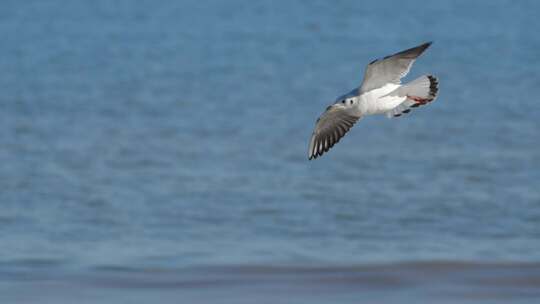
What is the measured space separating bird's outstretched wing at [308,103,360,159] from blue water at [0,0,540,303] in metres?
1.43

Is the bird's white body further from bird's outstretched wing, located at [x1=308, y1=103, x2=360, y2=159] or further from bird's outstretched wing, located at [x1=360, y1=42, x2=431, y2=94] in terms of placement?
bird's outstretched wing, located at [x1=308, y1=103, x2=360, y2=159]

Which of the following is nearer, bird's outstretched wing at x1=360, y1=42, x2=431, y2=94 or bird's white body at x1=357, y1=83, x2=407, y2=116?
bird's white body at x1=357, y1=83, x2=407, y2=116

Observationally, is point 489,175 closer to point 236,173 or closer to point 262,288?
point 236,173

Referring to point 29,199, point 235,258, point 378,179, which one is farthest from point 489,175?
point 29,199

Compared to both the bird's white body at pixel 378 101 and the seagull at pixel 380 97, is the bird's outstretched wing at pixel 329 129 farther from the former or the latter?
the bird's white body at pixel 378 101

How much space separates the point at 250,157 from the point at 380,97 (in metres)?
5.53

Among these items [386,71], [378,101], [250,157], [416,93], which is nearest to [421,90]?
[416,93]

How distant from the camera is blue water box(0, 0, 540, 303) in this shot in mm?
10250

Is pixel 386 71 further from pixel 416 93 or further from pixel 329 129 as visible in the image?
pixel 329 129

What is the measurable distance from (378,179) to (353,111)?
4405 mm

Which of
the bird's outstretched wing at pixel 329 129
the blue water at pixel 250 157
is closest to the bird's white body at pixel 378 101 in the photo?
the bird's outstretched wing at pixel 329 129

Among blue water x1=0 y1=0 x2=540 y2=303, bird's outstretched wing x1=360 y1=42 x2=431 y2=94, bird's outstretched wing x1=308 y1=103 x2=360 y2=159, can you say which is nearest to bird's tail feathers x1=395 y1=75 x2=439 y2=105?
bird's outstretched wing x1=360 y1=42 x2=431 y2=94

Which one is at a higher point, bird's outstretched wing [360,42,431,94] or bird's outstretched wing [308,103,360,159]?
bird's outstretched wing [360,42,431,94]

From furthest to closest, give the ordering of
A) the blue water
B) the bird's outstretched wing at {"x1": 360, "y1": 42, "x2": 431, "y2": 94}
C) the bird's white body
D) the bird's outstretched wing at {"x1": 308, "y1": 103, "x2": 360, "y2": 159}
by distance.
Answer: the blue water < the bird's outstretched wing at {"x1": 308, "y1": 103, "x2": 360, "y2": 159} < the bird's outstretched wing at {"x1": 360, "y1": 42, "x2": 431, "y2": 94} < the bird's white body
